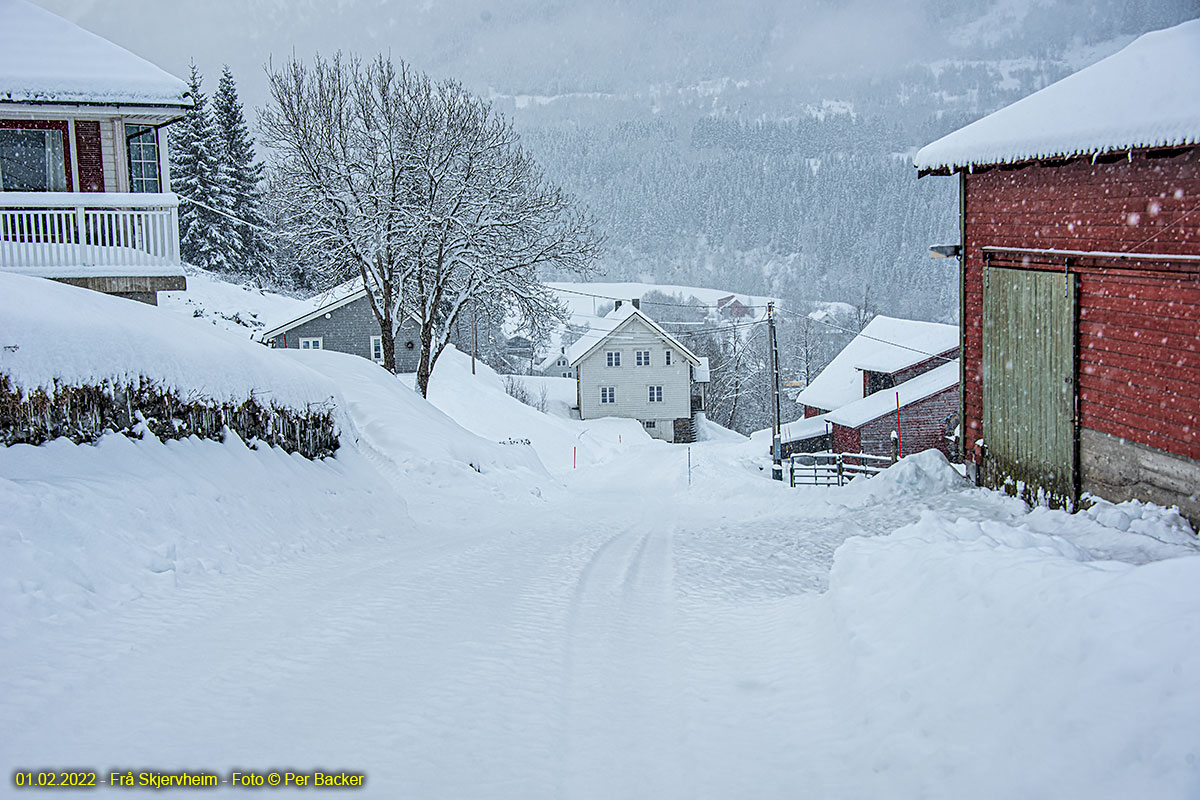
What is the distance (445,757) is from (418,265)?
24.5m

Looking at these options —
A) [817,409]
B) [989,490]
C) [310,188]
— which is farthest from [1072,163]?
[817,409]

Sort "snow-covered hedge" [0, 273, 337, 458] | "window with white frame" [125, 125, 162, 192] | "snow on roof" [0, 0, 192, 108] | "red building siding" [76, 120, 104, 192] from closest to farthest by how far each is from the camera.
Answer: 1. "snow-covered hedge" [0, 273, 337, 458]
2. "snow on roof" [0, 0, 192, 108]
3. "red building siding" [76, 120, 104, 192]
4. "window with white frame" [125, 125, 162, 192]

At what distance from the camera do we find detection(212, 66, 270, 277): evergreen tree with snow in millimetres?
53406

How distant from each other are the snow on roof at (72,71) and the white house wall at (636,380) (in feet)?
139

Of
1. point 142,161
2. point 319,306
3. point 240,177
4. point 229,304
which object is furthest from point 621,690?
point 240,177

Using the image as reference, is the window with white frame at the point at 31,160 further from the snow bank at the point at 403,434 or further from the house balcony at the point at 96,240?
the snow bank at the point at 403,434

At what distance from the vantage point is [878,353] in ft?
135

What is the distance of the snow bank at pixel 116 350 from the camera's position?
9.02 metres

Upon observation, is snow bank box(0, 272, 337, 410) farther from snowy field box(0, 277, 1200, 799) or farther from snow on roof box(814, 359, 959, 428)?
snow on roof box(814, 359, 959, 428)

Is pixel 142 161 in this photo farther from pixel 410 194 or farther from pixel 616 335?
pixel 616 335

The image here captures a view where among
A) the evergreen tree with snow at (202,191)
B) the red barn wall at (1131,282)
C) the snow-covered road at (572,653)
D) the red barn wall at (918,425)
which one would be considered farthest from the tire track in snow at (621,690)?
the evergreen tree with snow at (202,191)

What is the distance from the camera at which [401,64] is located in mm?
30453

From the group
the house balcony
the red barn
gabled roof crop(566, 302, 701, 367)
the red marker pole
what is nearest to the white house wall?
gabled roof crop(566, 302, 701, 367)

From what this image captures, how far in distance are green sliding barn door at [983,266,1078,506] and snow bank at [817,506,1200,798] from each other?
5861 millimetres
